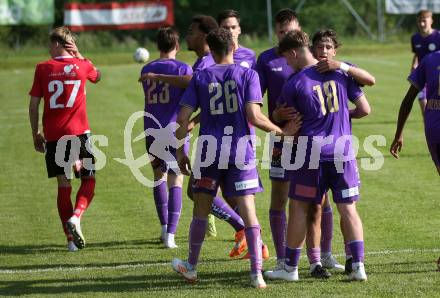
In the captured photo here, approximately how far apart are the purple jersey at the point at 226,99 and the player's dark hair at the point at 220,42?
119mm

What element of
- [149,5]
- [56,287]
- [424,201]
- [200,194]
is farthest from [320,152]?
[149,5]

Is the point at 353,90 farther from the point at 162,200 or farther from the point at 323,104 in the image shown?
the point at 162,200

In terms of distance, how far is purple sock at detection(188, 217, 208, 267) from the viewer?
325 inches

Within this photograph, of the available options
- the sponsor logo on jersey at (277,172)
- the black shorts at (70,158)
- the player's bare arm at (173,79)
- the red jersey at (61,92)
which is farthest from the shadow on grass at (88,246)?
the sponsor logo on jersey at (277,172)

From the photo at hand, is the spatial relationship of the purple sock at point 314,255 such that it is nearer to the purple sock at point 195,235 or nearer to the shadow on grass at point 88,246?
the purple sock at point 195,235

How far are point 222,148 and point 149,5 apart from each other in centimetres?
3547

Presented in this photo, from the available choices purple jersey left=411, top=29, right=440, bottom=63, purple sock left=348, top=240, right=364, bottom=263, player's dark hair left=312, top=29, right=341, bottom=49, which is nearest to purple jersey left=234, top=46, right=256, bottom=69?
player's dark hair left=312, top=29, right=341, bottom=49

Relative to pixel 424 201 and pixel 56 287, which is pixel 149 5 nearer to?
pixel 424 201

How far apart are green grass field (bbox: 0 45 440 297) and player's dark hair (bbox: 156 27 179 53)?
213 cm

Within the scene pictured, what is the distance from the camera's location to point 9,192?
46.0 ft

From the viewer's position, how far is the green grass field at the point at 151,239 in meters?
8.20

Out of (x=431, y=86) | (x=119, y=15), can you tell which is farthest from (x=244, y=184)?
(x=119, y=15)

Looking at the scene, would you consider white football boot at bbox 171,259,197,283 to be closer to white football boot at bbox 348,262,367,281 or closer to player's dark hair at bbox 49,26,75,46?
white football boot at bbox 348,262,367,281

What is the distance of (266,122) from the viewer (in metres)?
7.91
